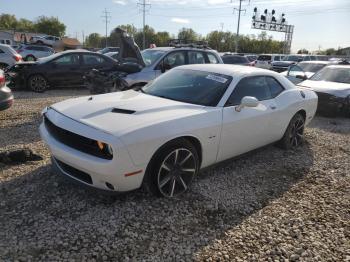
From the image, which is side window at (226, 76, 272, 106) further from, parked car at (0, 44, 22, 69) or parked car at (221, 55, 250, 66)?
parked car at (221, 55, 250, 66)

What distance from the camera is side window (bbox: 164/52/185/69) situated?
922 cm

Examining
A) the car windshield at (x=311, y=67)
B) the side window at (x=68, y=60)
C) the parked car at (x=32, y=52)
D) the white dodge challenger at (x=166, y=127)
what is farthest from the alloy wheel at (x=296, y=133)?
the parked car at (x=32, y=52)

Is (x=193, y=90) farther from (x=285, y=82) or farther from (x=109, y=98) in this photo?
(x=285, y=82)

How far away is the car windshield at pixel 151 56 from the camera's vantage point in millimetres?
9340

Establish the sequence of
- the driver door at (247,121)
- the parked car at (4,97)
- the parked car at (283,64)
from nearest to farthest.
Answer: the driver door at (247,121)
the parked car at (4,97)
the parked car at (283,64)

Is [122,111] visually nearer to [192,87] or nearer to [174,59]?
[192,87]

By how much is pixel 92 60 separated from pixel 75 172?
9.26 m

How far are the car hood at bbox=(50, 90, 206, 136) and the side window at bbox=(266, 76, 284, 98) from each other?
1.70 m

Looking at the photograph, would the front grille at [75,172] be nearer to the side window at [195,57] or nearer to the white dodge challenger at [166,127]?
the white dodge challenger at [166,127]

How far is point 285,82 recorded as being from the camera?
19.3 feet

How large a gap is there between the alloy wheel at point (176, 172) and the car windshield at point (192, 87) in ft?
2.60

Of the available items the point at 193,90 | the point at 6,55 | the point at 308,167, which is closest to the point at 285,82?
the point at 308,167

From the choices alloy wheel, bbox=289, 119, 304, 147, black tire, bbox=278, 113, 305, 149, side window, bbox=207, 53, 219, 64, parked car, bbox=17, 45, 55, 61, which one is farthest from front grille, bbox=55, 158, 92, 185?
parked car, bbox=17, 45, 55, 61

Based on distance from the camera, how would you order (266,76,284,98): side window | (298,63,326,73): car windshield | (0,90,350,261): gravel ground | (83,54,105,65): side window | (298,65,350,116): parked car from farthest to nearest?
(298,63,326,73): car windshield → (83,54,105,65): side window → (298,65,350,116): parked car → (266,76,284,98): side window → (0,90,350,261): gravel ground
